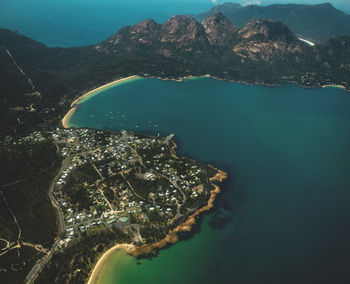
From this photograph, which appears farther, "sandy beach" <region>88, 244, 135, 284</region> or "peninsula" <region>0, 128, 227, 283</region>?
"peninsula" <region>0, 128, 227, 283</region>

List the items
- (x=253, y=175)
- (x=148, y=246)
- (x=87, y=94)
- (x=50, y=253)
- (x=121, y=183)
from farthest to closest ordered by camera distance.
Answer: (x=87, y=94), (x=253, y=175), (x=121, y=183), (x=148, y=246), (x=50, y=253)

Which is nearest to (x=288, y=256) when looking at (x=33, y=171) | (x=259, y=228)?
(x=259, y=228)

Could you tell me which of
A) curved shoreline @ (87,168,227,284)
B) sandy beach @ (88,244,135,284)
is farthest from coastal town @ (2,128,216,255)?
sandy beach @ (88,244,135,284)

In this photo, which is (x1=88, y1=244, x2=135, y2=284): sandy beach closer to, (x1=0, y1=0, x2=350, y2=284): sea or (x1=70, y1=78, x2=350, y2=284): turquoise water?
(x1=0, y1=0, x2=350, y2=284): sea

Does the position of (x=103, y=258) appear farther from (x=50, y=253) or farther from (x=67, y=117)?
(x=67, y=117)

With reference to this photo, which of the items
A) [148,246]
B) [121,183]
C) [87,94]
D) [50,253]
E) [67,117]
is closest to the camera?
[50,253]

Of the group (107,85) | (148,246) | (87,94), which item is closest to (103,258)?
(148,246)
